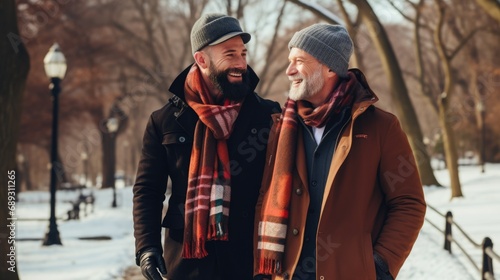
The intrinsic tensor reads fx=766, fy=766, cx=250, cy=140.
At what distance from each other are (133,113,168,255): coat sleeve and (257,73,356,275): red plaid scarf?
0.83 m

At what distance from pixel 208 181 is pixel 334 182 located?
941mm

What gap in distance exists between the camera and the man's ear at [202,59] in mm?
4699

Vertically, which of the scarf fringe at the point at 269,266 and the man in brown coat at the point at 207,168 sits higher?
the man in brown coat at the point at 207,168

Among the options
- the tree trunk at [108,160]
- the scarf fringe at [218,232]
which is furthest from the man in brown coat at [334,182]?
the tree trunk at [108,160]

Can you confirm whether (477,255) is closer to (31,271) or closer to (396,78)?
(31,271)

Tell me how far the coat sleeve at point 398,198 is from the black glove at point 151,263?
1.34 m

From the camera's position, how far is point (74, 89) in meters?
40.6

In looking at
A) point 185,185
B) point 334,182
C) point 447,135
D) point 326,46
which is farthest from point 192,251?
point 447,135

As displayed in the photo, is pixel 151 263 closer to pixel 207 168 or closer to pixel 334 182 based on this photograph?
pixel 207 168

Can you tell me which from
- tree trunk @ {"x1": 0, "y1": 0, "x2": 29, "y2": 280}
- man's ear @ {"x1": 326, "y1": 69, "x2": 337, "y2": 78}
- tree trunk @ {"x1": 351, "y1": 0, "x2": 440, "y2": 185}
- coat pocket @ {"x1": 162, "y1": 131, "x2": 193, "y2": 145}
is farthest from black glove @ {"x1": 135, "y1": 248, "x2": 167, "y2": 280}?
tree trunk @ {"x1": 351, "y1": 0, "x2": 440, "y2": 185}

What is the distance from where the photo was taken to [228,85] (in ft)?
15.1

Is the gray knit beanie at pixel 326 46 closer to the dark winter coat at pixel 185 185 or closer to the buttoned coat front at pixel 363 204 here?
the buttoned coat front at pixel 363 204

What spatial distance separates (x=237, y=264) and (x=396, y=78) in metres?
18.2

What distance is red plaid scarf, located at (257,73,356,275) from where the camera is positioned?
3898mm
